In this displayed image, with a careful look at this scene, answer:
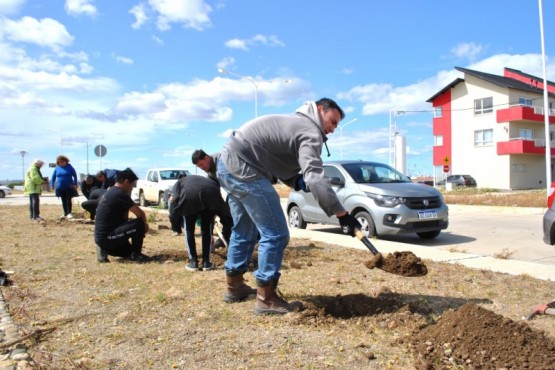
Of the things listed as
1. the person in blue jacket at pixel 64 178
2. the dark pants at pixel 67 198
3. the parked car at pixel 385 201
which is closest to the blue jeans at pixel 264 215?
the parked car at pixel 385 201

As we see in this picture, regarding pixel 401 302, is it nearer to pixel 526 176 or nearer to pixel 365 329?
pixel 365 329

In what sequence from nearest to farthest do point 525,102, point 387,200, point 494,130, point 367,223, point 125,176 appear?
point 125,176
point 387,200
point 367,223
point 494,130
point 525,102

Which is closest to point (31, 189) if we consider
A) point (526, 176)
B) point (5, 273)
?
point (5, 273)

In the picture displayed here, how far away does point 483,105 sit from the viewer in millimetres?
44281

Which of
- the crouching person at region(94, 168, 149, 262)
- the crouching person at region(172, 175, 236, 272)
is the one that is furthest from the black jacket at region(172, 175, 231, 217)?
the crouching person at region(94, 168, 149, 262)

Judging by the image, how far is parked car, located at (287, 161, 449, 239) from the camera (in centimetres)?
898

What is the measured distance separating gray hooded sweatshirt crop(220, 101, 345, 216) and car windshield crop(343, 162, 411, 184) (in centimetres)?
627

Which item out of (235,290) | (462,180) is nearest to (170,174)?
(235,290)

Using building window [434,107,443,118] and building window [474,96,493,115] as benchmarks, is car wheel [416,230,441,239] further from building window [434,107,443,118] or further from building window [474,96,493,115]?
building window [434,107,443,118]

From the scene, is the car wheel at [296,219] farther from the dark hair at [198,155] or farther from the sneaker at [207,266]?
the sneaker at [207,266]

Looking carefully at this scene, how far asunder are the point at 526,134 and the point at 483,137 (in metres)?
3.93

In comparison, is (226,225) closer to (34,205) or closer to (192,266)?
(192,266)

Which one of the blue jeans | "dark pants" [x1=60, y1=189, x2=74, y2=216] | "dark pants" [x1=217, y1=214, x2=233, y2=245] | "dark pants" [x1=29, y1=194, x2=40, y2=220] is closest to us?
the blue jeans

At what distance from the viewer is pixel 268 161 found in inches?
148
